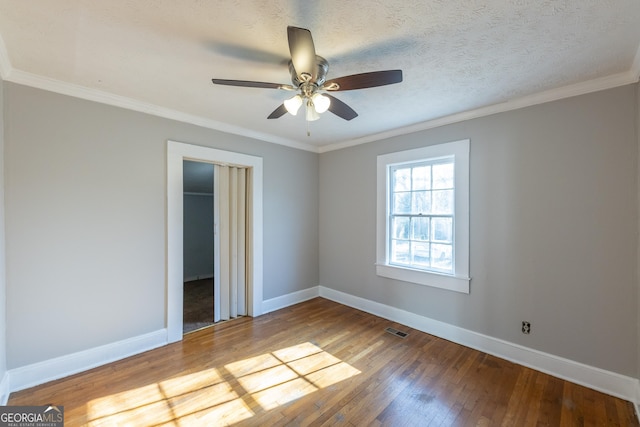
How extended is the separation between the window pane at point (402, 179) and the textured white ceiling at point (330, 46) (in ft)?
3.27

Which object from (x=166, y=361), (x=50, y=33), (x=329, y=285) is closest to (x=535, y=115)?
(x=329, y=285)

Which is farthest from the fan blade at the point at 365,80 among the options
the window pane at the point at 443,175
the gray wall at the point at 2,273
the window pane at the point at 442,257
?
the gray wall at the point at 2,273

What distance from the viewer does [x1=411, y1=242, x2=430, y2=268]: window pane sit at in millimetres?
3186

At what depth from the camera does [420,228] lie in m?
3.25

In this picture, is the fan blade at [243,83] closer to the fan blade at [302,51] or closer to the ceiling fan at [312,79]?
the ceiling fan at [312,79]

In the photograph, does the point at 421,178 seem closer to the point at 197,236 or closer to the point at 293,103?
the point at 293,103

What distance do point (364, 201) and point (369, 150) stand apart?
711 mm

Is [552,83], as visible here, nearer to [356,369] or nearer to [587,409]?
[587,409]

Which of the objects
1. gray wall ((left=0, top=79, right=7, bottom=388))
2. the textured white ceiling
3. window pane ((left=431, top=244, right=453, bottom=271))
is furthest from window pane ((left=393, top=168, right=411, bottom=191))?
gray wall ((left=0, top=79, right=7, bottom=388))

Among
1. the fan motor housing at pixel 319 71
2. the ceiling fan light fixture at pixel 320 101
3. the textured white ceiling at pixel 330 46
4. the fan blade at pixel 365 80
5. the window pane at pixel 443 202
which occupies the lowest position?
the window pane at pixel 443 202

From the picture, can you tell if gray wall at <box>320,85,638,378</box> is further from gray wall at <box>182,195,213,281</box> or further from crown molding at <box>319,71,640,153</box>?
gray wall at <box>182,195,213,281</box>

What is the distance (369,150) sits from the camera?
3713 mm

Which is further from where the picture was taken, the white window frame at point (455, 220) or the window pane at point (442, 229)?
the window pane at point (442, 229)

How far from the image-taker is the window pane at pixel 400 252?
3385mm
